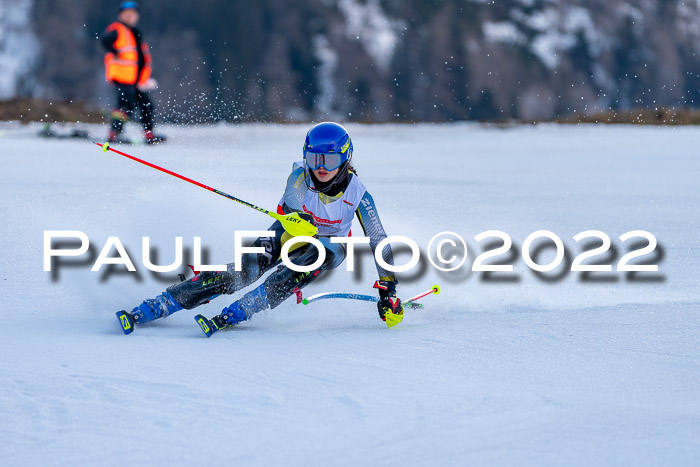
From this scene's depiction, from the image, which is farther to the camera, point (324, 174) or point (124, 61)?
point (124, 61)

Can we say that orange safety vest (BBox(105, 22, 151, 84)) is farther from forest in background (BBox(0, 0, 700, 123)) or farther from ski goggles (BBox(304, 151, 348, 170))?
forest in background (BBox(0, 0, 700, 123))

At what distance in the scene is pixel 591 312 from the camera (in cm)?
404

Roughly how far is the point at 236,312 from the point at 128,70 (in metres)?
6.30

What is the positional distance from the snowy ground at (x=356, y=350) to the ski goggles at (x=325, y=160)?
0.73 meters

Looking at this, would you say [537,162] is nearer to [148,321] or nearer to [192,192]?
[192,192]

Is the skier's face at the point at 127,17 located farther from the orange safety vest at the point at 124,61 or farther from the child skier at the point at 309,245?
the child skier at the point at 309,245

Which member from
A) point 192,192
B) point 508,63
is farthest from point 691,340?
point 508,63

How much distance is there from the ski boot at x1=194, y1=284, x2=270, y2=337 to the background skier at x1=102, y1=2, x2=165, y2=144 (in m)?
5.83

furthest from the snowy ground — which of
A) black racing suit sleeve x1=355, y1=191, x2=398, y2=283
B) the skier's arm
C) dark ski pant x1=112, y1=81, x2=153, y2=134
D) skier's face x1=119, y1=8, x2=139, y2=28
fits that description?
skier's face x1=119, y1=8, x2=139, y2=28

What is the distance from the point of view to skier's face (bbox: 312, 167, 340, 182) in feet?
12.9

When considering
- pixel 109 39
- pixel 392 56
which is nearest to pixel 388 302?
pixel 109 39

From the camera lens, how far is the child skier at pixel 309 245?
12.7ft

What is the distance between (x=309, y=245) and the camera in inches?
158

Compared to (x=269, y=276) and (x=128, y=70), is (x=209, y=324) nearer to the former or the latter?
(x=269, y=276)
